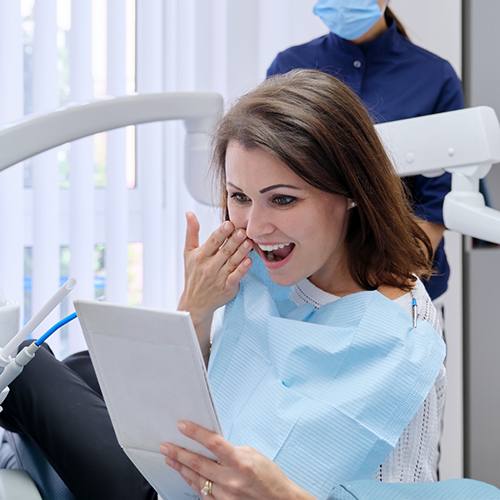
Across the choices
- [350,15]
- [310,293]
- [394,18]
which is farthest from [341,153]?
[394,18]

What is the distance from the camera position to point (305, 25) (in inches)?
75.7

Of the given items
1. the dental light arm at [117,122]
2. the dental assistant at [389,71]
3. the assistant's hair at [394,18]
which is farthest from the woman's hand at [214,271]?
the assistant's hair at [394,18]

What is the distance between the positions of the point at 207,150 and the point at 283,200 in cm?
22

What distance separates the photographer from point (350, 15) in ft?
4.59

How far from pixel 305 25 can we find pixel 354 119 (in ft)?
3.82

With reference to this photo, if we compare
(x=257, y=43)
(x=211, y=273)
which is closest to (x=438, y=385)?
(x=211, y=273)

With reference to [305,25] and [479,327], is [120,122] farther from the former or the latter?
[479,327]

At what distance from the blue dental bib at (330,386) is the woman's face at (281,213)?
0.09m

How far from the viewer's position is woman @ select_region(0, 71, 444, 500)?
30.8 inches

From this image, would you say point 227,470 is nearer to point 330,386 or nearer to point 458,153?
point 330,386

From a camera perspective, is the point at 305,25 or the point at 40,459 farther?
the point at 305,25

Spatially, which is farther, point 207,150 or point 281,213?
point 207,150

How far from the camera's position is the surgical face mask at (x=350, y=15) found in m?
1.38

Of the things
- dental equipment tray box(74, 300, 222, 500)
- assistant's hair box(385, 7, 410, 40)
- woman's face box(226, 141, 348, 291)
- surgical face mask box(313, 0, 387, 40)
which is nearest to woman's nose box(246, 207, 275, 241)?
woman's face box(226, 141, 348, 291)
